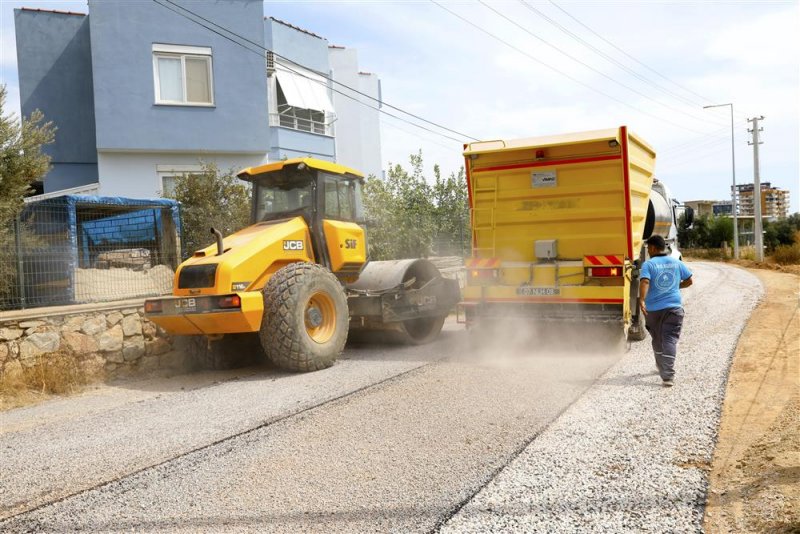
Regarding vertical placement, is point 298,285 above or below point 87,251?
below

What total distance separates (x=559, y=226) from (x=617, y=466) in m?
5.50

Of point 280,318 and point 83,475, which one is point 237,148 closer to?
point 280,318

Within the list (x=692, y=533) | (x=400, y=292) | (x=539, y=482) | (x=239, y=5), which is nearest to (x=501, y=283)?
(x=400, y=292)

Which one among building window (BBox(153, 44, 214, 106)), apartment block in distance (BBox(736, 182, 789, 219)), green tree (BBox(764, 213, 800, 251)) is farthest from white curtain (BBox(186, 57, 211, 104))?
apartment block in distance (BBox(736, 182, 789, 219))

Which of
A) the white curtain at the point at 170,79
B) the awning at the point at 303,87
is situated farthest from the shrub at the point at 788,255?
the white curtain at the point at 170,79

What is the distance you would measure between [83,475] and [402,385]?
10.8 feet

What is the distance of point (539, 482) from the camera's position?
4035mm

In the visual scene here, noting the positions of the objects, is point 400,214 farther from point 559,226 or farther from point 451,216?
point 559,226

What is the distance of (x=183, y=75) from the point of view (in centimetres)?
1678

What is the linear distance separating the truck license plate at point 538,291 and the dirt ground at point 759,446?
2.36 metres

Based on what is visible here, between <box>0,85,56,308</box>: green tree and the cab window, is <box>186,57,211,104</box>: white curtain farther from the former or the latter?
the cab window

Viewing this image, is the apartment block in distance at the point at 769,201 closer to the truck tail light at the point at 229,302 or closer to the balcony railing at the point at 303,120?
the balcony railing at the point at 303,120

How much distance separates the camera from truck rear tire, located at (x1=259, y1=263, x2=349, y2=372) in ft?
25.0

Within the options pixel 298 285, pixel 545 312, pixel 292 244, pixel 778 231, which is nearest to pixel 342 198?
pixel 292 244
